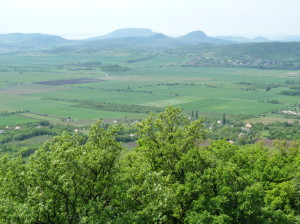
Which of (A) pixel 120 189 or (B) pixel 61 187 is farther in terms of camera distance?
(A) pixel 120 189

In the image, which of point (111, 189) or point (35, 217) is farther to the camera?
point (111, 189)

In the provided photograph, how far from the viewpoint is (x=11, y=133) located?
119 metres

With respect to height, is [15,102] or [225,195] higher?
[225,195]

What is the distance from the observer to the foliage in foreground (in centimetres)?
2734

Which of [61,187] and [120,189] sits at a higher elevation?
[61,187]

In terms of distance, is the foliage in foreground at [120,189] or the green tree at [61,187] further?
the foliage in foreground at [120,189]

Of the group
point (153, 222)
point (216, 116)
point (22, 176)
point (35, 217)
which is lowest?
point (216, 116)

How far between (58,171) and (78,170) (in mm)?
1611

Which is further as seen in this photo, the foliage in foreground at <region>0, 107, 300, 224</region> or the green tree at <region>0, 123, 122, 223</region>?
the foliage in foreground at <region>0, 107, 300, 224</region>

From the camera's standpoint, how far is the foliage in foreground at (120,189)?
27344 mm

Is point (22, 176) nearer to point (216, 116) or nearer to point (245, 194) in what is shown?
point (245, 194)

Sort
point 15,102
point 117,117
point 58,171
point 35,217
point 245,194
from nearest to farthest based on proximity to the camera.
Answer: point 35,217, point 58,171, point 245,194, point 117,117, point 15,102

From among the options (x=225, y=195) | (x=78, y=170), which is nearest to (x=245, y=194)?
(x=225, y=195)

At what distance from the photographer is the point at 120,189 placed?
29906 mm
